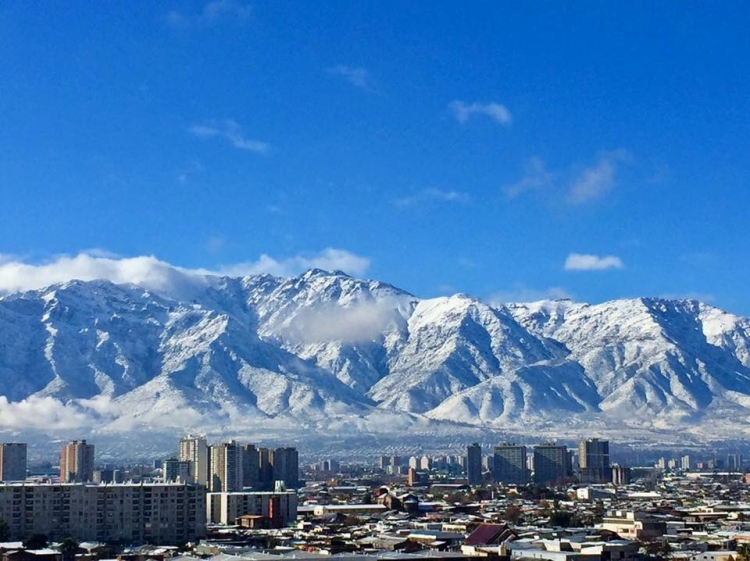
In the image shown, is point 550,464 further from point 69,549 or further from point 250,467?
point 69,549

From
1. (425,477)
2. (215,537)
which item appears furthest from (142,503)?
(425,477)

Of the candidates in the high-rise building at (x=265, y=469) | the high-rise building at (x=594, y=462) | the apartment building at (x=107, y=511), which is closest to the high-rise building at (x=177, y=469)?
the high-rise building at (x=265, y=469)

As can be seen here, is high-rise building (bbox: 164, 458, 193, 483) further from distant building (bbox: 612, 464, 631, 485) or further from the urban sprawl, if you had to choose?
distant building (bbox: 612, 464, 631, 485)

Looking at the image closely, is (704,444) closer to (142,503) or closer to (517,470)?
(517,470)

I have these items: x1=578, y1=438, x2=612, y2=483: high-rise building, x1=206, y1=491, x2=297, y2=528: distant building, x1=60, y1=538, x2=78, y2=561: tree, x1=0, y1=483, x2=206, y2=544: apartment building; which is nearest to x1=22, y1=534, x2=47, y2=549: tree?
x1=60, y1=538, x2=78, y2=561: tree

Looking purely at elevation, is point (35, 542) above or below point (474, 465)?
below

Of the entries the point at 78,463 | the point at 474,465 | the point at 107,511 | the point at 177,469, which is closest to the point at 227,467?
the point at 177,469

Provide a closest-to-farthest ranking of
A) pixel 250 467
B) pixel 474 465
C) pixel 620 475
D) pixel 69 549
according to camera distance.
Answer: pixel 69 549 < pixel 250 467 < pixel 620 475 < pixel 474 465

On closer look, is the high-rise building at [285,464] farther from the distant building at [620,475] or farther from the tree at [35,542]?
the tree at [35,542]
